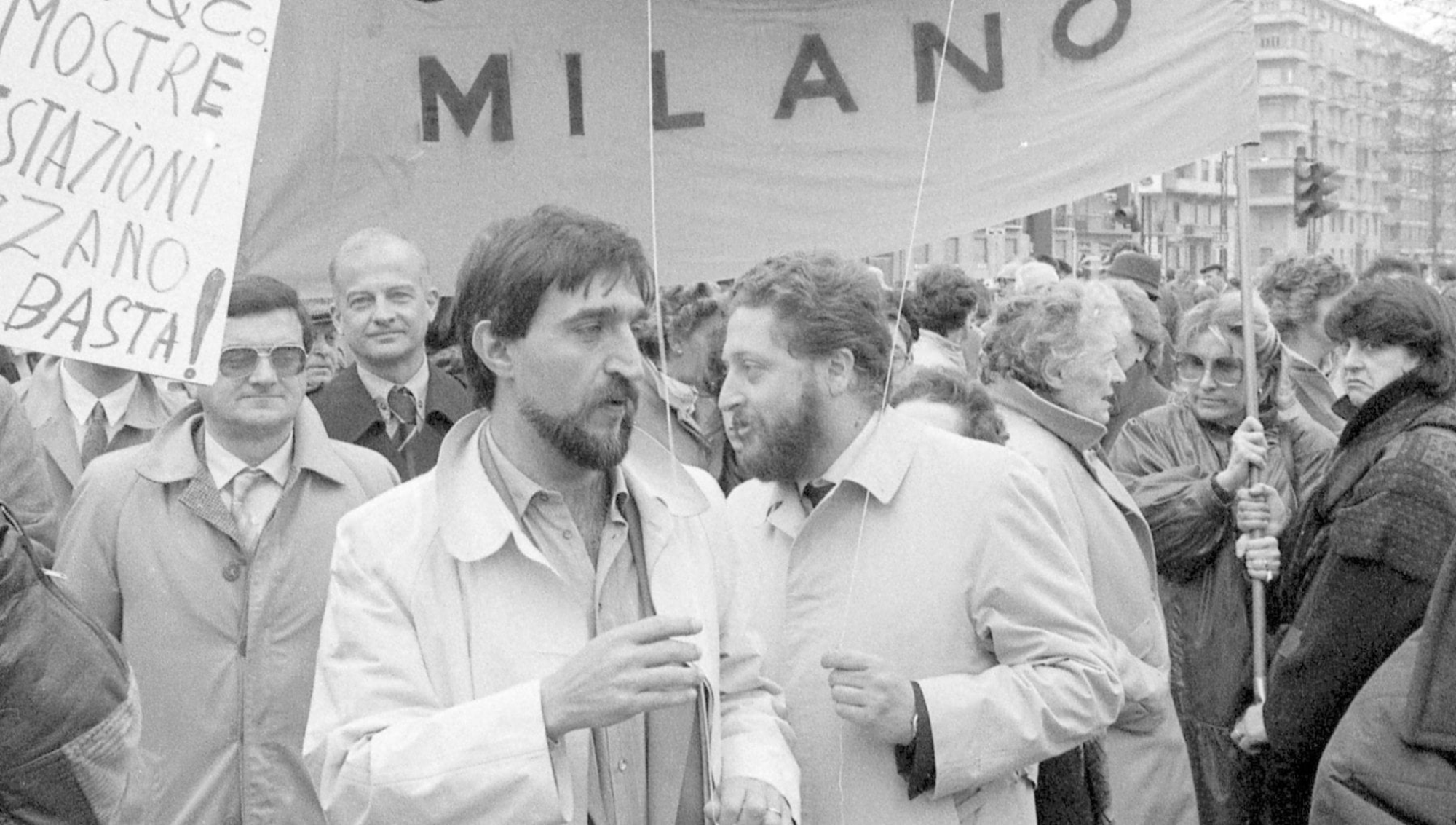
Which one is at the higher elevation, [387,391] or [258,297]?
[258,297]

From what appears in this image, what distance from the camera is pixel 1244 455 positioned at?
190 inches

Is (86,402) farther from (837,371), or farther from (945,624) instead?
(945,624)

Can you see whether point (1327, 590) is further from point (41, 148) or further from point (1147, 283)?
point (1147, 283)

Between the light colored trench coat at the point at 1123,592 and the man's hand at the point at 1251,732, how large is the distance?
0.43 metres

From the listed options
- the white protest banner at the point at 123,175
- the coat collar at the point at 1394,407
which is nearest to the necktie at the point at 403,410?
the white protest banner at the point at 123,175

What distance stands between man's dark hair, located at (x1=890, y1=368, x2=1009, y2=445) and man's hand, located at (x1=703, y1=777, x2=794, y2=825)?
5.23 ft

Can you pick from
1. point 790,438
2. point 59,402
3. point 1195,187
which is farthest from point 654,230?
point 1195,187

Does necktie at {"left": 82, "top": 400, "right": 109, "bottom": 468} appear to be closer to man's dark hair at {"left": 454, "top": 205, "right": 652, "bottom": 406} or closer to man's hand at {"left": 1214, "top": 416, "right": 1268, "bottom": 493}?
man's dark hair at {"left": 454, "top": 205, "right": 652, "bottom": 406}

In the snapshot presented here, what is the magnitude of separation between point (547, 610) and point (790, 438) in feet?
3.13

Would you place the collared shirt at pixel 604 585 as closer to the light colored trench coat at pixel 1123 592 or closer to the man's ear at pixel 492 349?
the man's ear at pixel 492 349

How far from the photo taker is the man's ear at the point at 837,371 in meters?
3.44

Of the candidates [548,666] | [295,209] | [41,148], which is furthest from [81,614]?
[295,209]

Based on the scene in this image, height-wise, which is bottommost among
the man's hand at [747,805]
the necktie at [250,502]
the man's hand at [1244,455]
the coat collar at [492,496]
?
the man's hand at [747,805]

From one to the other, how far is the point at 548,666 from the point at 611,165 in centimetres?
222
